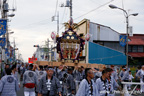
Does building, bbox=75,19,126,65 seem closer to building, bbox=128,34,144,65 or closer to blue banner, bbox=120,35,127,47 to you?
building, bbox=128,34,144,65

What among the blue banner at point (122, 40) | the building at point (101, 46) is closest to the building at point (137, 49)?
the building at point (101, 46)

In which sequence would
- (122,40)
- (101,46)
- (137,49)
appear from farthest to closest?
(137,49), (101,46), (122,40)

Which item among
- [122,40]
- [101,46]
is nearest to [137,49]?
[101,46]

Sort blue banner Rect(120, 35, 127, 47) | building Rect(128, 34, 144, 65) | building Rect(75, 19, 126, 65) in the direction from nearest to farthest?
blue banner Rect(120, 35, 127, 47), building Rect(75, 19, 126, 65), building Rect(128, 34, 144, 65)

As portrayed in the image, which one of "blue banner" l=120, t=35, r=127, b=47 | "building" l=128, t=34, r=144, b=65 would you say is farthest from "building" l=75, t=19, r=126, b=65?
"blue banner" l=120, t=35, r=127, b=47

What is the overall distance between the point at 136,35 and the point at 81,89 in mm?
44846

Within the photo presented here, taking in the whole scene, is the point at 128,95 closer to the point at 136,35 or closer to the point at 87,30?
the point at 87,30

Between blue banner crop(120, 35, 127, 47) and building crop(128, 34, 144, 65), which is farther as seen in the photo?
building crop(128, 34, 144, 65)

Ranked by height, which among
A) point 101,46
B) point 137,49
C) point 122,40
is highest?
point 122,40

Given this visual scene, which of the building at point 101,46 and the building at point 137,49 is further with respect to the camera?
the building at point 137,49

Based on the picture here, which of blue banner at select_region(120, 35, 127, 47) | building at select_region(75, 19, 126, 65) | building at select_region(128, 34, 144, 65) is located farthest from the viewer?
building at select_region(128, 34, 144, 65)

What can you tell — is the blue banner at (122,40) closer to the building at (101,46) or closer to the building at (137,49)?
the building at (101,46)

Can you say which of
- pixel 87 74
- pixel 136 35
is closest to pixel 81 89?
pixel 87 74

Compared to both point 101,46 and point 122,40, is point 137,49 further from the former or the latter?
point 122,40
